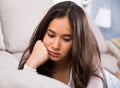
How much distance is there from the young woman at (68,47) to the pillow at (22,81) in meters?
0.54

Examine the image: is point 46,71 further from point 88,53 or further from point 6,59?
point 6,59

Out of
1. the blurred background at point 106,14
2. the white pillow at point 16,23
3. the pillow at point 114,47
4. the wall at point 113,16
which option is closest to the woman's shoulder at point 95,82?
the white pillow at point 16,23

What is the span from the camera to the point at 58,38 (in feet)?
3.44

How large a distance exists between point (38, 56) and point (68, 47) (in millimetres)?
136

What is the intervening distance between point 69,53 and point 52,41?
14 centimetres

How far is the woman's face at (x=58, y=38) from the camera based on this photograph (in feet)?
3.44

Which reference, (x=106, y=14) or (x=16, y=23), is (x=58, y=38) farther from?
(x=106, y=14)

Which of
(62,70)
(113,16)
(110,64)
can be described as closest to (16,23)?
(110,64)

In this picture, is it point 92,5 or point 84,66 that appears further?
point 92,5

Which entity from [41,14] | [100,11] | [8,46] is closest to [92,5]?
[100,11]

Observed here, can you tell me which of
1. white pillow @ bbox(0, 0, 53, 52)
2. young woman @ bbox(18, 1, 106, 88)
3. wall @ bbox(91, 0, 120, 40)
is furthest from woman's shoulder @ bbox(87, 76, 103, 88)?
wall @ bbox(91, 0, 120, 40)

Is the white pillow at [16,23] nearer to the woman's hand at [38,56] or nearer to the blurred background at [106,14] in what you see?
the blurred background at [106,14]

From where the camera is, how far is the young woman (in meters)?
1.06

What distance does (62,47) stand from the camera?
3.52 ft
